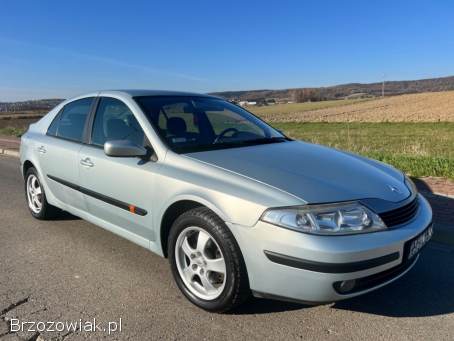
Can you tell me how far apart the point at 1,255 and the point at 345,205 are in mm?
3353

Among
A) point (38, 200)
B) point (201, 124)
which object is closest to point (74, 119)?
point (38, 200)

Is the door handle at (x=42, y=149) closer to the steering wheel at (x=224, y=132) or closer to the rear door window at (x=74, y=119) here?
the rear door window at (x=74, y=119)

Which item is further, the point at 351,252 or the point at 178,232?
the point at 178,232

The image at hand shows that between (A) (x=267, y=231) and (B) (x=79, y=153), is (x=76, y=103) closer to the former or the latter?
(B) (x=79, y=153)

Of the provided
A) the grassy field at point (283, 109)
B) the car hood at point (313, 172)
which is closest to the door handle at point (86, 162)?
the car hood at point (313, 172)

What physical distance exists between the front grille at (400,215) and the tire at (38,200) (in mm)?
3863

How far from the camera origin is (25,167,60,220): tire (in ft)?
17.0

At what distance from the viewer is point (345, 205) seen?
2.73m

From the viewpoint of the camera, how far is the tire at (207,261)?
9.39 feet

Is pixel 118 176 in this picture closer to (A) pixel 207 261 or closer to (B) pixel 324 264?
(A) pixel 207 261

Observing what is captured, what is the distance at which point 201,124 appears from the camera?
4.13m

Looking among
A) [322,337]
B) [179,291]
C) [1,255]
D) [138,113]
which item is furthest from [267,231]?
[1,255]

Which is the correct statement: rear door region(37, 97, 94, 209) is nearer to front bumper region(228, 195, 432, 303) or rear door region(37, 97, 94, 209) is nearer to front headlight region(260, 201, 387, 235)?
front bumper region(228, 195, 432, 303)

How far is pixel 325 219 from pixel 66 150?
2.92 meters
